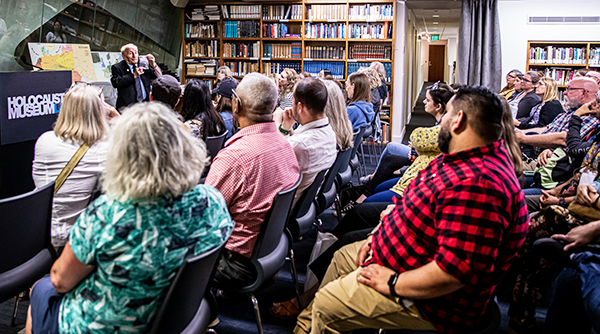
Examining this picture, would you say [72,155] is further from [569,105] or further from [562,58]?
[562,58]

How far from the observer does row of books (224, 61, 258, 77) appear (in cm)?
912

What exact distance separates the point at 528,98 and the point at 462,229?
5086 millimetres

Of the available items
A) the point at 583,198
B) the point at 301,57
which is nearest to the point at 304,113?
the point at 583,198

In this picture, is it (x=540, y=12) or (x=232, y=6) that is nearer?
(x=540, y=12)

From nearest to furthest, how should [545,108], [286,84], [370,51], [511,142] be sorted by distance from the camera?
[511,142], [545,108], [286,84], [370,51]

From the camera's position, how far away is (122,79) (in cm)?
601

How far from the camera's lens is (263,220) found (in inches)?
84.4

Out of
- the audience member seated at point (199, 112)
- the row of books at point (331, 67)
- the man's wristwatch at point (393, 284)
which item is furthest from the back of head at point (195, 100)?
the row of books at point (331, 67)

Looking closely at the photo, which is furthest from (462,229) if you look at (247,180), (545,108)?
(545,108)

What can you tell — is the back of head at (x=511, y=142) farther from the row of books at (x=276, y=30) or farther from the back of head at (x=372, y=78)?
the row of books at (x=276, y=30)

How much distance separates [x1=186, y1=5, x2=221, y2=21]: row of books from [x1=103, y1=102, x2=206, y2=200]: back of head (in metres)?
8.24

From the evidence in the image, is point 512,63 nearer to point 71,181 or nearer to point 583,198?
point 583,198

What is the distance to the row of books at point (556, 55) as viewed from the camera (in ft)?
25.2

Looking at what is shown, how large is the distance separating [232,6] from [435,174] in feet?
26.5
